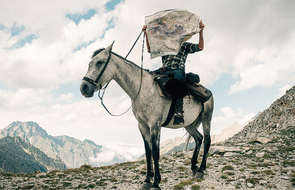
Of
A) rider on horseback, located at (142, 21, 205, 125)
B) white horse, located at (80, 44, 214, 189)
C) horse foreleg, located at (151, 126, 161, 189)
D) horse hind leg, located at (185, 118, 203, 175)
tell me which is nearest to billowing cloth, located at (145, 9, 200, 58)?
rider on horseback, located at (142, 21, 205, 125)

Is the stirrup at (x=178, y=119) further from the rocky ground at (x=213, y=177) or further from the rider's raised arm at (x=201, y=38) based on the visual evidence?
the rider's raised arm at (x=201, y=38)

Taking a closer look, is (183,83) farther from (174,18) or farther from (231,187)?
(231,187)

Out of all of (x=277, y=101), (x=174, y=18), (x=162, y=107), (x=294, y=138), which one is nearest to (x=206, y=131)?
(x=162, y=107)

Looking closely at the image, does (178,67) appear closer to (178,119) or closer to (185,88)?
(185,88)

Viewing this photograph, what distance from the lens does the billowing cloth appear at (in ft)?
31.7

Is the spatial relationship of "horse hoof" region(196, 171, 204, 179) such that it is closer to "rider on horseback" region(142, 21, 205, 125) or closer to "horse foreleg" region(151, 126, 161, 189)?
"horse foreleg" region(151, 126, 161, 189)

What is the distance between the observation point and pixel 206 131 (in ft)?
37.5

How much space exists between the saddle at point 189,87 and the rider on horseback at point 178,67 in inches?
7.0

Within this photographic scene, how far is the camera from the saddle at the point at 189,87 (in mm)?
9242

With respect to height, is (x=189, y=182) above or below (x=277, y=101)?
below

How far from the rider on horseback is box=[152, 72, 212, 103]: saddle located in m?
0.18

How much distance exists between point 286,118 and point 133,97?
26.5m

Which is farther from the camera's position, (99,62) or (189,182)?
(189,182)

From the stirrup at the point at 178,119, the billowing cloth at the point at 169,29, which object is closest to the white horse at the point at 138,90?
the stirrup at the point at 178,119
